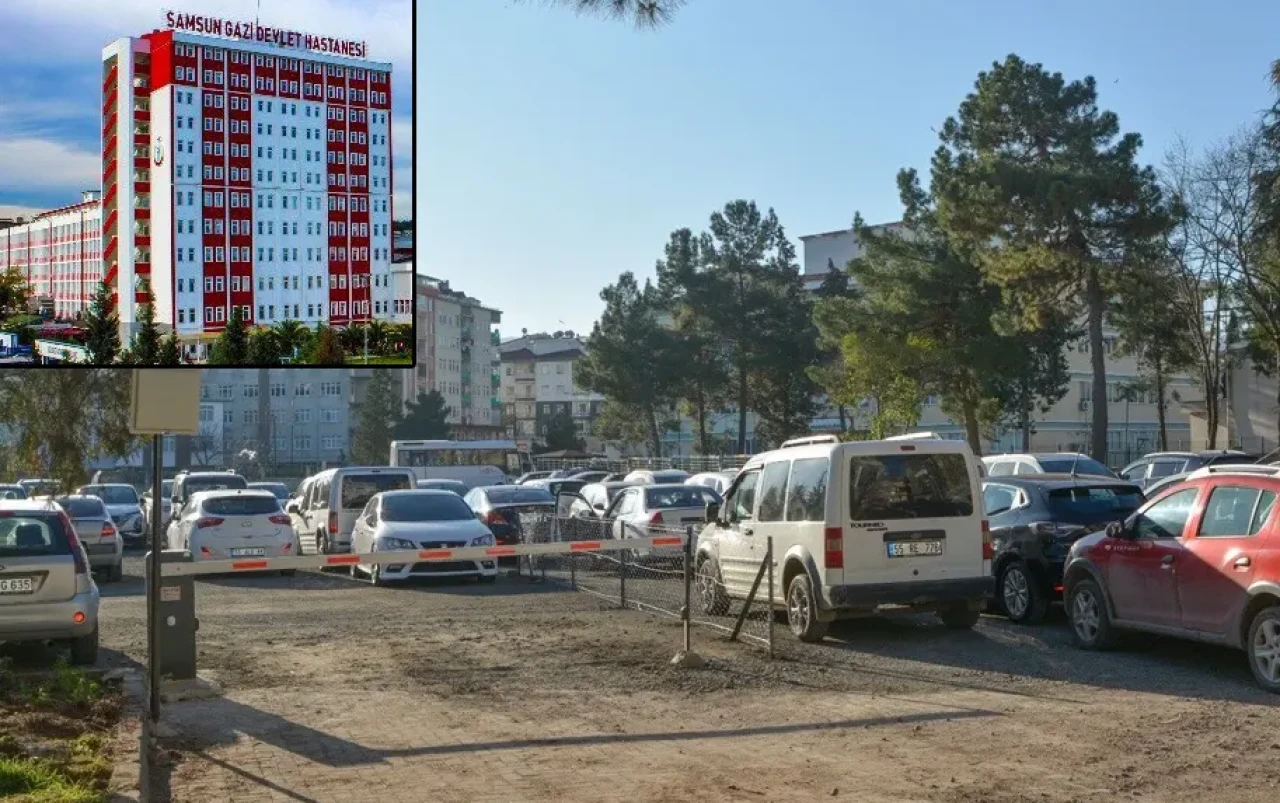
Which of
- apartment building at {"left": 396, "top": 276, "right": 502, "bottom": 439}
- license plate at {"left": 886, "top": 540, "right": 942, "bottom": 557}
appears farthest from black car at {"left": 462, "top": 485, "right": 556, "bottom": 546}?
apartment building at {"left": 396, "top": 276, "right": 502, "bottom": 439}

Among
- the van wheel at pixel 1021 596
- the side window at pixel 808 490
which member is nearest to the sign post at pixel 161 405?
the side window at pixel 808 490

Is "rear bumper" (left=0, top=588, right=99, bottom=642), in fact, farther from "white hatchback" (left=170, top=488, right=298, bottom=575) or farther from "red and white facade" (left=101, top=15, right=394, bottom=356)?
"white hatchback" (left=170, top=488, right=298, bottom=575)

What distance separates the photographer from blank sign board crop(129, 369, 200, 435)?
34.0 ft

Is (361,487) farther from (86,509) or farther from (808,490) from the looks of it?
(808,490)

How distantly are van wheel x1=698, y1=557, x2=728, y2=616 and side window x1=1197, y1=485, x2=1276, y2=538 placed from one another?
19.9ft

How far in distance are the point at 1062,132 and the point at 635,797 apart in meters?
47.7

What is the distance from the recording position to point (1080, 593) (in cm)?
→ 1412

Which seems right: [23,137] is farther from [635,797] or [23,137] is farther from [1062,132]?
[1062,132]

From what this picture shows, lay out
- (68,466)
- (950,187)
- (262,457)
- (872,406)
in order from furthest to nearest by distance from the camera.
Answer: (262,457) < (872,406) < (950,187) < (68,466)

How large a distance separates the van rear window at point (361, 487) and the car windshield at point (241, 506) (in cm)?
155

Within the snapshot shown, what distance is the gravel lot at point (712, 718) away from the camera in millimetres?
8602

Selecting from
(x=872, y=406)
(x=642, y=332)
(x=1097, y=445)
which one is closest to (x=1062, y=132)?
(x=1097, y=445)

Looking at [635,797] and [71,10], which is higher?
[71,10]

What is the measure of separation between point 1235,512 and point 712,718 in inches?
182
